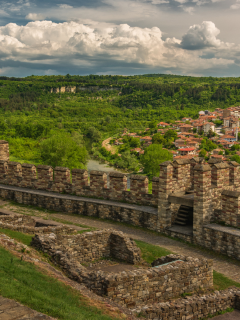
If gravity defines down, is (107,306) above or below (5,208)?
above

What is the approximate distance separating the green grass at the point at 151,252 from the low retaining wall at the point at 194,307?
101 inches

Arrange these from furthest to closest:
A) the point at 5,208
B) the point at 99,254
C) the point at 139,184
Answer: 1. the point at 5,208
2. the point at 139,184
3. the point at 99,254

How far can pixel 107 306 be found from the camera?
5727 millimetres

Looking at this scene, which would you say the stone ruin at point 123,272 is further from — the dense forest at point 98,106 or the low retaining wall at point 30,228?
the dense forest at point 98,106

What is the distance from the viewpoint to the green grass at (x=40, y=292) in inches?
185

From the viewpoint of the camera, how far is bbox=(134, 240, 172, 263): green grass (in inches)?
376

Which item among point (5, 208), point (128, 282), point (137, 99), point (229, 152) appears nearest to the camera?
point (128, 282)

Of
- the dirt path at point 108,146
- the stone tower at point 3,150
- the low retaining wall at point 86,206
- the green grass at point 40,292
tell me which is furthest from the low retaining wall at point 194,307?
the dirt path at point 108,146

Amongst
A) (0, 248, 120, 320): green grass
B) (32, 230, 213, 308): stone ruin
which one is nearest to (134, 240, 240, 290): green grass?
(32, 230, 213, 308): stone ruin

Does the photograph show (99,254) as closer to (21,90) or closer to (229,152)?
(229,152)

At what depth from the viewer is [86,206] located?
14.2 m

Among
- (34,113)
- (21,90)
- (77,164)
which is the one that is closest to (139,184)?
(77,164)

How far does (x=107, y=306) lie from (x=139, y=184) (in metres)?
7.87

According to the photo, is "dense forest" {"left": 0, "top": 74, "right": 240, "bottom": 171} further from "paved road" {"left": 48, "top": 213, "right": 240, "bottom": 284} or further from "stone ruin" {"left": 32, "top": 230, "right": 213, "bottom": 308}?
"stone ruin" {"left": 32, "top": 230, "right": 213, "bottom": 308}
